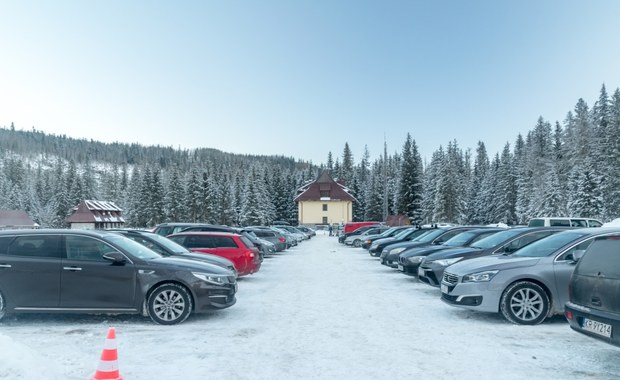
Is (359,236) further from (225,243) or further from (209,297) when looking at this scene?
(209,297)

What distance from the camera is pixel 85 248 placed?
26.1 ft

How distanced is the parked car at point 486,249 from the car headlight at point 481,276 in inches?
83.5

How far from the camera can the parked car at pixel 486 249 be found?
33.1 feet

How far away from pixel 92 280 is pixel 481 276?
266 inches

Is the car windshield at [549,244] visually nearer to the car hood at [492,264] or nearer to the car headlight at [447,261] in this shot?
the car hood at [492,264]

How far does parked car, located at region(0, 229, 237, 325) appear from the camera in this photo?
25.1ft

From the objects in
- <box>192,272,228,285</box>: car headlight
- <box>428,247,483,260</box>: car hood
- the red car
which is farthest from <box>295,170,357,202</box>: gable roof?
<box>192,272,228,285</box>: car headlight

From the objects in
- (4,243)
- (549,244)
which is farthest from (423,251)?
(4,243)

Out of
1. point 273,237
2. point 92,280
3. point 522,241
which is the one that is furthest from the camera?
point 273,237

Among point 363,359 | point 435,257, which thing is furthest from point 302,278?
point 363,359

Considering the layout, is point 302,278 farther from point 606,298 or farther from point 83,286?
point 606,298

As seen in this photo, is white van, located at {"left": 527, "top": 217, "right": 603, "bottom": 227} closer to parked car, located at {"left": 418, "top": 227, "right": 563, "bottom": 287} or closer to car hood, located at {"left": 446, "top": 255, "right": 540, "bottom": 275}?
parked car, located at {"left": 418, "top": 227, "right": 563, "bottom": 287}

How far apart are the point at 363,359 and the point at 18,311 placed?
591 centimetres

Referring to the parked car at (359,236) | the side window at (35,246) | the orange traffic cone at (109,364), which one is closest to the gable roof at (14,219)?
the parked car at (359,236)
